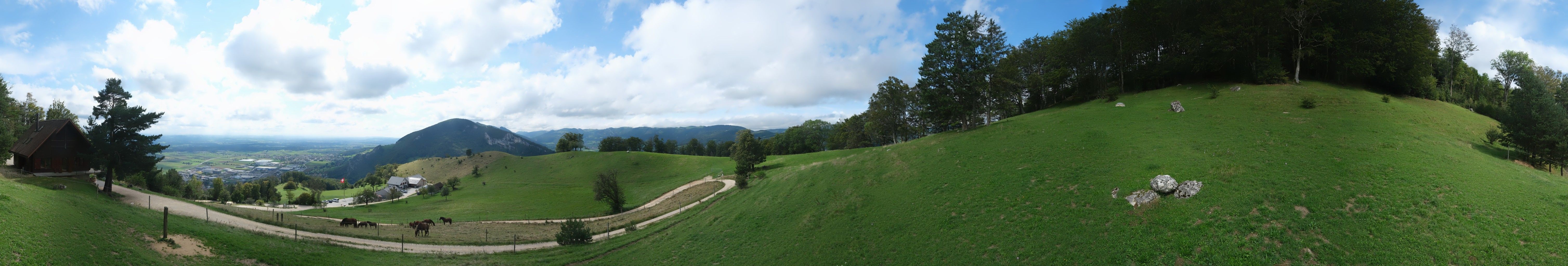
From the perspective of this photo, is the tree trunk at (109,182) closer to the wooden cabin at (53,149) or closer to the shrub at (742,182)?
the wooden cabin at (53,149)

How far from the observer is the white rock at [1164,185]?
55.2 ft

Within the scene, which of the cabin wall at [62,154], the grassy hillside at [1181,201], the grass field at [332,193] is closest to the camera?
the grassy hillside at [1181,201]

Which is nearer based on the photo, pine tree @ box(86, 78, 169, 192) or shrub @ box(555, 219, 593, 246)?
shrub @ box(555, 219, 593, 246)

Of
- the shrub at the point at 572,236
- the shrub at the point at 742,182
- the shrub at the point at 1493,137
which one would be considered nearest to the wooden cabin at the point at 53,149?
the shrub at the point at 572,236

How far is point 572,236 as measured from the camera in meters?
30.4

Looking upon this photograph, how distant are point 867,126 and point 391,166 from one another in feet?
564

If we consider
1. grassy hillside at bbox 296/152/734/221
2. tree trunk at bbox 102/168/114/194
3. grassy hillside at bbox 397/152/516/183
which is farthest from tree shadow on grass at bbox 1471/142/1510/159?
grassy hillside at bbox 397/152/516/183

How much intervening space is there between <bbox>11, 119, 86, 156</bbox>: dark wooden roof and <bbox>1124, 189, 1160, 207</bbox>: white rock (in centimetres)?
7581

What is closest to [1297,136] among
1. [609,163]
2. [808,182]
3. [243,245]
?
[808,182]

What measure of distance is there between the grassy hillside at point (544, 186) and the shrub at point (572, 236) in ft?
70.9

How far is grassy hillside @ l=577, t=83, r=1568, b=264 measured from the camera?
12961 mm

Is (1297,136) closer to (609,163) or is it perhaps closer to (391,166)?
(609,163)

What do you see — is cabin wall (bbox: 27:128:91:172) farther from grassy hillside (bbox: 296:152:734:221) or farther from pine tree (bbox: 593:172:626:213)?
pine tree (bbox: 593:172:626:213)

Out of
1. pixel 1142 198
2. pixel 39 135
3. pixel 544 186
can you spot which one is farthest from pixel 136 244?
pixel 544 186
